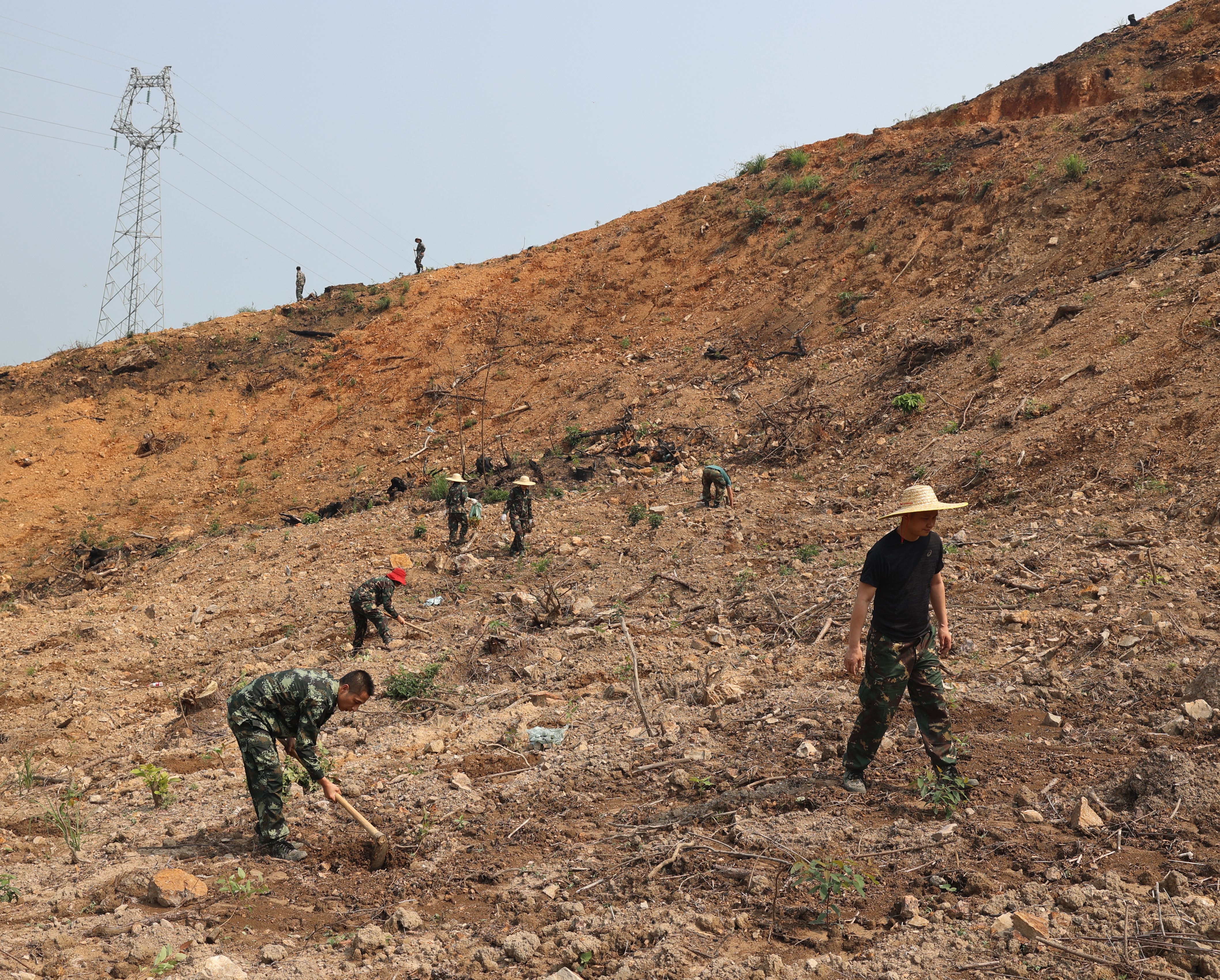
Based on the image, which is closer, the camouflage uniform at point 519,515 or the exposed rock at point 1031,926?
the exposed rock at point 1031,926

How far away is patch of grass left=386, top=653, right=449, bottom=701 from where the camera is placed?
6.59 meters

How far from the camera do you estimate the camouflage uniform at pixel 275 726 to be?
419cm

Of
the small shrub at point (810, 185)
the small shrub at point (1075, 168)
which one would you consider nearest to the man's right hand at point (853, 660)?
the small shrub at point (1075, 168)

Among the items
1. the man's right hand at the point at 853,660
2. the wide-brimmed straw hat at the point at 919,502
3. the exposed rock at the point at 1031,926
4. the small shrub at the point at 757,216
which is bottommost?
the exposed rock at the point at 1031,926

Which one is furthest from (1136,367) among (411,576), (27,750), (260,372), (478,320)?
(260,372)

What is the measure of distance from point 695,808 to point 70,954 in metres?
2.73

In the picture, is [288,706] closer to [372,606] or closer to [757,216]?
[372,606]

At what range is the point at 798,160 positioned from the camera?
1972 cm

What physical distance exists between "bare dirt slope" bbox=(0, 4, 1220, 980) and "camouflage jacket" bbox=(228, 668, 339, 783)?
22.6 inches

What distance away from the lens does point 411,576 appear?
10.5 m

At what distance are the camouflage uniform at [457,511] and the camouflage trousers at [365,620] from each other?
2.89 m

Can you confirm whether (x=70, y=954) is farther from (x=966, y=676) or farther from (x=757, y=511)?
(x=757, y=511)

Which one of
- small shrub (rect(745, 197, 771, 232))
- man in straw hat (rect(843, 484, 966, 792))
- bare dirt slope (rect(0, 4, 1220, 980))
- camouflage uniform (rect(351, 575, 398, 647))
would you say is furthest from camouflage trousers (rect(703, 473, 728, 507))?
small shrub (rect(745, 197, 771, 232))

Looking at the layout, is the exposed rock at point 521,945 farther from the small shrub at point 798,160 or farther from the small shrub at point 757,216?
the small shrub at point 798,160
